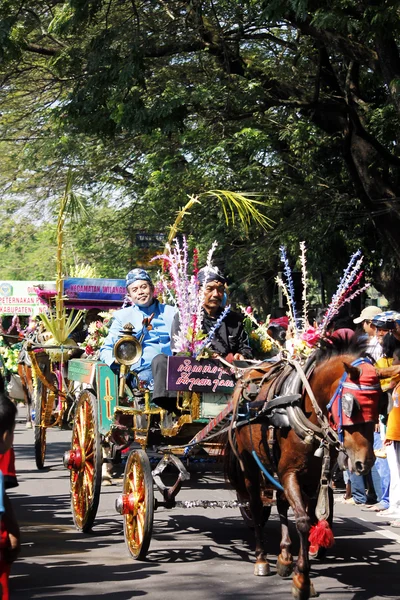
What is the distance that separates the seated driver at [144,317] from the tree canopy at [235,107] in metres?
4.34

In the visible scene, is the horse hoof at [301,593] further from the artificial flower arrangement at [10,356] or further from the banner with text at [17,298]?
the banner with text at [17,298]

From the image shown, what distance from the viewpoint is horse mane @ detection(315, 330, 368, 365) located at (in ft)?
22.3

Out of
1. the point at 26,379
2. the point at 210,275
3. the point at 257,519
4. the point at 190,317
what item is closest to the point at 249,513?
the point at 257,519

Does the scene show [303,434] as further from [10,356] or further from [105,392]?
[10,356]

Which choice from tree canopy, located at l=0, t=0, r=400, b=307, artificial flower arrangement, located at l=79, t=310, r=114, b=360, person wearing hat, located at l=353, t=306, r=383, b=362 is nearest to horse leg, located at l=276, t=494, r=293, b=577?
person wearing hat, located at l=353, t=306, r=383, b=362

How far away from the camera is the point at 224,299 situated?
30.1 feet

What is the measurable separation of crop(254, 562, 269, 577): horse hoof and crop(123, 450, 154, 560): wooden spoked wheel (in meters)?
0.83

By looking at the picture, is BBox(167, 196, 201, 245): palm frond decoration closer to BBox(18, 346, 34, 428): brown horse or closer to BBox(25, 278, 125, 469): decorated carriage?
BBox(25, 278, 125, 469): decorated carriage

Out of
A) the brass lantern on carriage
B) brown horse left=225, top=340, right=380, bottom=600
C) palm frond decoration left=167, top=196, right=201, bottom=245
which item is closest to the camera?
brown horse left=225, top=340, right=380, bottom=600

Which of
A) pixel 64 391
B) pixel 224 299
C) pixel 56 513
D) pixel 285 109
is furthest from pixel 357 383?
pixel 285 109

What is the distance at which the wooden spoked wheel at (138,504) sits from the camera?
25.4ft

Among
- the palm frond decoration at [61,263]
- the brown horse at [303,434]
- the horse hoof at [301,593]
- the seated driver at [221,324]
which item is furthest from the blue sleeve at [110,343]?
the horse hoof at [301,593]

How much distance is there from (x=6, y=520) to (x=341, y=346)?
8.38 feet

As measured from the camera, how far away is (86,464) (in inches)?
365
